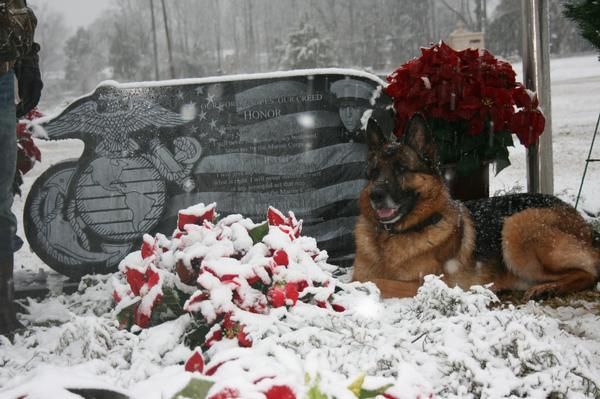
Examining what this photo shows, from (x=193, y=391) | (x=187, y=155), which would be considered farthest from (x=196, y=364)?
(x=187, y=155)

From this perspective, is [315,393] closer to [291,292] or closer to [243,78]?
[291,292]

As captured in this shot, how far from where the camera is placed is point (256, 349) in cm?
133

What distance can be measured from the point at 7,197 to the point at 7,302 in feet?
1.92

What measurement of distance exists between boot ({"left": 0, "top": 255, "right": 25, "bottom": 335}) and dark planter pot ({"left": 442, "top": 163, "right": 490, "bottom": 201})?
2.93 m

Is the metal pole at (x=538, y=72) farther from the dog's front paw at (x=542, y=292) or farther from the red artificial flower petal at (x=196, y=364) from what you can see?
the red artificial flower petal at (x=196, y=364)

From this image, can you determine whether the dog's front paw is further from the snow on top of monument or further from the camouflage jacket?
the camouflage jacket

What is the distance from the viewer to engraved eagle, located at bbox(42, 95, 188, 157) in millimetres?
4496

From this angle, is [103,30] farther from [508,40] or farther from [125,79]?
[508,40]

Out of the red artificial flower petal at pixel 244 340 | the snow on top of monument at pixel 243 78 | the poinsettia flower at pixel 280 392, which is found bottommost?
the red artificial flower petal at pixel 244 340

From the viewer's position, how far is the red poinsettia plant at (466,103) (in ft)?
13.3

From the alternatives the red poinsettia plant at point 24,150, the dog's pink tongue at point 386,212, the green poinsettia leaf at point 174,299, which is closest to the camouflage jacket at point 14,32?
the red poinsettia plant at point 24,150

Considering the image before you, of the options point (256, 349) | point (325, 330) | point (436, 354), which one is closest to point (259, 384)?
point (256, 349)

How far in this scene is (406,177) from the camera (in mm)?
3518

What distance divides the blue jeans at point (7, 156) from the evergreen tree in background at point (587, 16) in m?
3.62
